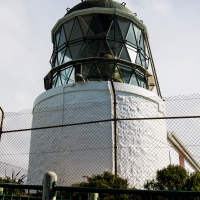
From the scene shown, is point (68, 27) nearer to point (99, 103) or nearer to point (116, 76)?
point (116, 76)

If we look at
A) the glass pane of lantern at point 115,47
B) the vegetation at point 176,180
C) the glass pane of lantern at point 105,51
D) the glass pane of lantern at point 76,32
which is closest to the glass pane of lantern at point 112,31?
the glass pane of lantern at point 115,47

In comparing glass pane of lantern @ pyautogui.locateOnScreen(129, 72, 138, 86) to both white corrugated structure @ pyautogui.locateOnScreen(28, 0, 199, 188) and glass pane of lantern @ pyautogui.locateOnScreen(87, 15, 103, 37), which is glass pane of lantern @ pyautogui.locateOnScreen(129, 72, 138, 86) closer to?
white corrugated structure @ pyautogui.locateOnScreen(28, 0, 199, 188)

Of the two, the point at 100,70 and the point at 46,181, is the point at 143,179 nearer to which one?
the point at 100,70

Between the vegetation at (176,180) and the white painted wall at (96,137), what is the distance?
54.5 inches

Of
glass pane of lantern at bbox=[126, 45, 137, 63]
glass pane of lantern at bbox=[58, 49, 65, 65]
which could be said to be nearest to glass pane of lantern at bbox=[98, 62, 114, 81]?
glass pane of lantern at bbox=[126, 45, 137, 63]

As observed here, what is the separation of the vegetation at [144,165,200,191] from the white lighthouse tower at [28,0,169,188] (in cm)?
108

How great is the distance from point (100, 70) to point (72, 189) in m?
6.64

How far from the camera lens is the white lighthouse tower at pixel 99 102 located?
7.98 m

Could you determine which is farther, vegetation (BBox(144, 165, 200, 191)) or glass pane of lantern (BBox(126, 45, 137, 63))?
glass pane of lantern (BBox(126, 45, 137, 63))

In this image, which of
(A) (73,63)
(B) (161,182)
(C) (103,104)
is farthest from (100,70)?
(B) (161,182)

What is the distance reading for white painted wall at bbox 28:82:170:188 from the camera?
26.0ft

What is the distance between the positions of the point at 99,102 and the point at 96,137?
929 millimetres

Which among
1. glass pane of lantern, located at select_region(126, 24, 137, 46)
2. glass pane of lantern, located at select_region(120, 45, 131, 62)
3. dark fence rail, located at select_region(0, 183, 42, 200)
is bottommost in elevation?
dark fence rail, located at select_region(0, 183, 42, 200)

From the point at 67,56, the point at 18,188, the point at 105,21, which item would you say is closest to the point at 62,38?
the point at 67,56
